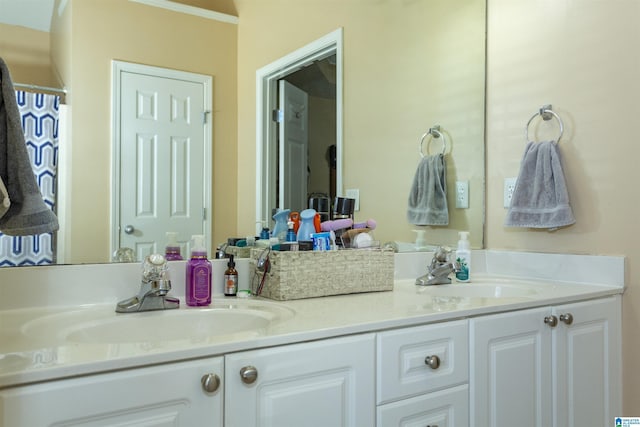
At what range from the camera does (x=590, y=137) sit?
5.26 feet

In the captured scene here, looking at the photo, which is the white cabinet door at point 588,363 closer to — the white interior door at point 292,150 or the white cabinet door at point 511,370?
the white cabinet door at point 511,370

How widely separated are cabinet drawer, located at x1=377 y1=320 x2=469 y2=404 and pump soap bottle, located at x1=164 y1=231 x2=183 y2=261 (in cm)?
62

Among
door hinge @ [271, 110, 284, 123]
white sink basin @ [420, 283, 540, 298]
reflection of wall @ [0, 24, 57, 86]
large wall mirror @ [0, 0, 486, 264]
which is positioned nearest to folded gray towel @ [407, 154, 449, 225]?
large wall mirror @ [0, 0, 486, 264]

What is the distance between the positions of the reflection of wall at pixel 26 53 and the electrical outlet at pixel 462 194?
4.90ft

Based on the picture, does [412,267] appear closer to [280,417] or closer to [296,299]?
[296,299]

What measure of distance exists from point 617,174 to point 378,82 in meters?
0.87

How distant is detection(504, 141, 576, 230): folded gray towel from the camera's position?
1634mm

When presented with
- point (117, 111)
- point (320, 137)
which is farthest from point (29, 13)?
point (320, 137)

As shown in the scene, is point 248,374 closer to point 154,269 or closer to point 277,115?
point 154,269

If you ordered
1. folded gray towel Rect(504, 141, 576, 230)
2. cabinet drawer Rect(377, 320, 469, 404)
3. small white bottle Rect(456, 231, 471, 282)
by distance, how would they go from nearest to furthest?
cabinet drawer Rect(377, 320, 469, 404)
folded gray towel Rect(504, 141, 576, 230)
small white bottle Rect(456, 231, 471, 282)

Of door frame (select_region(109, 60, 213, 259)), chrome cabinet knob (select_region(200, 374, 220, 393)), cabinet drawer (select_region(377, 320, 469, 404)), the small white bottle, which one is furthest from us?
the small white bottle

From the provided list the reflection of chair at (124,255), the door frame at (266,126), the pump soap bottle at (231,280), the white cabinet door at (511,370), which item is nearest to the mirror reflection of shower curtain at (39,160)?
the reflection of chair at (124,255)

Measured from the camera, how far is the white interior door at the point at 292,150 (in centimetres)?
156

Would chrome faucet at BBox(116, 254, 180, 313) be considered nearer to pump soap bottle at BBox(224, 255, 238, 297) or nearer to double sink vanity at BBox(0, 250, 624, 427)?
double sink vanity at BBox(0, 250, 624, 427)
